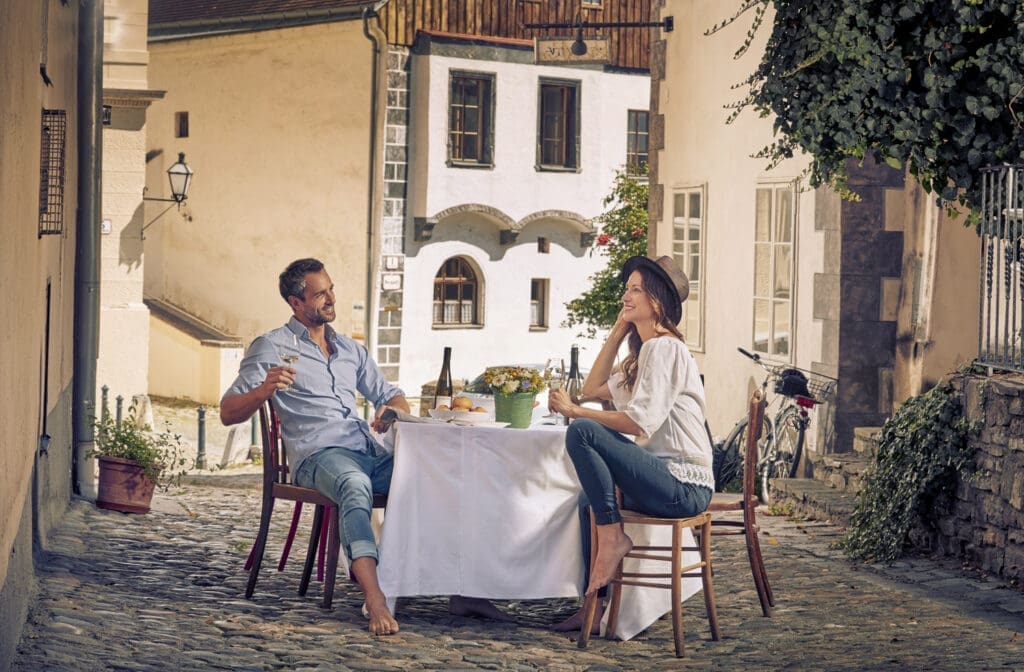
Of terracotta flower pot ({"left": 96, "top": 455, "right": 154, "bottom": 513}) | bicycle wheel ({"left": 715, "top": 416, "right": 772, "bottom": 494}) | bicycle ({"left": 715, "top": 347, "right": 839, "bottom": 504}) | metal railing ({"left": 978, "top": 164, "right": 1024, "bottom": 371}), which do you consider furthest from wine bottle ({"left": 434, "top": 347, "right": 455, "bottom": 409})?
bicycle wheel ({"left": 715, "top": 416, "right": 772, "bottom": 494})

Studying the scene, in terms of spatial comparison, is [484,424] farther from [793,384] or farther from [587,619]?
[793,384]

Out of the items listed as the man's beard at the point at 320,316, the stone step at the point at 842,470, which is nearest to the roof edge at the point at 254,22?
the stone step at the point at 842,470

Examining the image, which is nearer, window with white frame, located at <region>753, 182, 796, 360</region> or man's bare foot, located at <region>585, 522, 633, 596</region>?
man's bare foot, located at <region>585, 522, 633, 596</region>

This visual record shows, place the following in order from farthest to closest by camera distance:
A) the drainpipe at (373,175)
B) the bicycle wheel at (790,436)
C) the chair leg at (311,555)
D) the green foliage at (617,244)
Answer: the drainpipe at (373,175), the green foliage at (617,244), the bicycle wheel at (790,436), the chair leg at (311,555)

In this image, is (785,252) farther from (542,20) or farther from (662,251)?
(542,20)

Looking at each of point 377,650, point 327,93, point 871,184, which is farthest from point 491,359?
point 377,650

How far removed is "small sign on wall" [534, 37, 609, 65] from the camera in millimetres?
17656

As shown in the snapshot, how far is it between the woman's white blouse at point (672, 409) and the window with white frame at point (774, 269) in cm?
623

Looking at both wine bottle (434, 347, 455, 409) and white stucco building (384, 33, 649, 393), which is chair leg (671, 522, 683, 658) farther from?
white stucco building (384, 33, 649, 393)

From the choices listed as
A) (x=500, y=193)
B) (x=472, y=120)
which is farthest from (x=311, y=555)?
(x=500, y=193)

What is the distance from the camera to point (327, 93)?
88.2 feet

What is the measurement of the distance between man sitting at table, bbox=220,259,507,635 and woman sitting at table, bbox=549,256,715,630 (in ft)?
3.00

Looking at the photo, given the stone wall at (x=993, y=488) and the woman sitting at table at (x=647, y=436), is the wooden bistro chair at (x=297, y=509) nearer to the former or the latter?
the woman sitting at table at (x=647, y=436)

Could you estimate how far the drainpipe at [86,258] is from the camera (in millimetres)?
10828
